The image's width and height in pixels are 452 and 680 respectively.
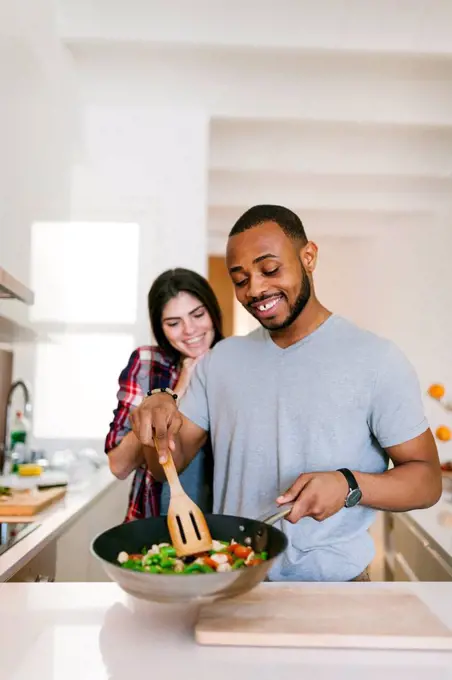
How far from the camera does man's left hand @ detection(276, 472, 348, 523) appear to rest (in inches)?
36.2

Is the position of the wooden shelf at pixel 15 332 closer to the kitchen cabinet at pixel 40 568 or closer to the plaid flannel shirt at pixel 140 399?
the plaid flannel shirt at pixel 140 399

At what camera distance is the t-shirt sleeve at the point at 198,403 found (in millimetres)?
1314

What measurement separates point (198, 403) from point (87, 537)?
901mm

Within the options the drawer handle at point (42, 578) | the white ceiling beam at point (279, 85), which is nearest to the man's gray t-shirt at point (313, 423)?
the drawer handle at point (42, 578)

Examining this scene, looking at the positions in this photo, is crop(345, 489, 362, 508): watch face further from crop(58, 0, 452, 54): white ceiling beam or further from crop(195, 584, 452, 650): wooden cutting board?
crop(58, 0, 452, 54): white ceiling beam

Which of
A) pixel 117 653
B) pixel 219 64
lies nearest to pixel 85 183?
pixel 219 64

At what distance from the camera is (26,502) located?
178cm

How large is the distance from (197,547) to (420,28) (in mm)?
2213

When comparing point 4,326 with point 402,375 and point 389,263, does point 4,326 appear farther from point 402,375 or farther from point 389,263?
point 389,263

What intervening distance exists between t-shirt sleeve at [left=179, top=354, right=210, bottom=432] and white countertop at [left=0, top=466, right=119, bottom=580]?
43 centimetres

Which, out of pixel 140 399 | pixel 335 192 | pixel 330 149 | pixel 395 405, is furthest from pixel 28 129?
pixel 335 192

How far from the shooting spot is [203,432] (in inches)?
52.6

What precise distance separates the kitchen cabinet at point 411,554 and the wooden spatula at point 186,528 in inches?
31.5

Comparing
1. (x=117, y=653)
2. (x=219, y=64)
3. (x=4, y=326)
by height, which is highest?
(x=219, y=64)
